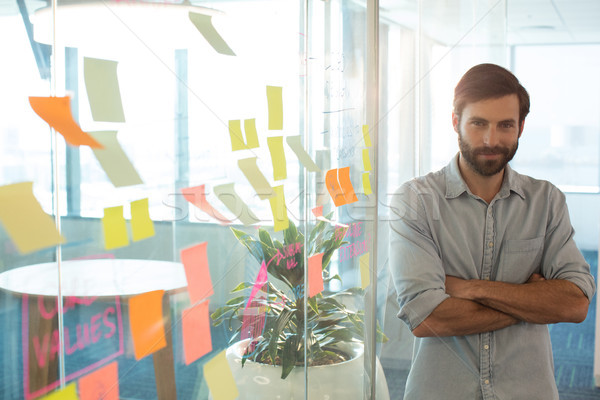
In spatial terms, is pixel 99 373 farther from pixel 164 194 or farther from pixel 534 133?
pixel 534 133

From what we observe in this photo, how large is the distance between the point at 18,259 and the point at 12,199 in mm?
54

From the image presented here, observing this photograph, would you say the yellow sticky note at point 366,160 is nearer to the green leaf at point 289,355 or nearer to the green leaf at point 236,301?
the green leaf at point 289,355

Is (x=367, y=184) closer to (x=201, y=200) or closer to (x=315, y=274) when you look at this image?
(x=315, y=274)

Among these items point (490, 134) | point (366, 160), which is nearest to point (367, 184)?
point (366, 160)

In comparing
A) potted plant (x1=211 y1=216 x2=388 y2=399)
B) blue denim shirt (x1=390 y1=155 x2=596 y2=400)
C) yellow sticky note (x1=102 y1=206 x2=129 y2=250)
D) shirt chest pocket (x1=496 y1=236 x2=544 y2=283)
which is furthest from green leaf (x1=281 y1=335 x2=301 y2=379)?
yellow sticky note (x1=102 y1=206 x2=129 y2=250)

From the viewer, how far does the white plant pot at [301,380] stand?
1133mm

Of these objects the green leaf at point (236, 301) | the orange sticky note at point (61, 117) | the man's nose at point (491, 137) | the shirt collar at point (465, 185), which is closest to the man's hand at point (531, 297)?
the shirt collar at point (465, 185)

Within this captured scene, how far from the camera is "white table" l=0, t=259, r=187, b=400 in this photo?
0.57 metres

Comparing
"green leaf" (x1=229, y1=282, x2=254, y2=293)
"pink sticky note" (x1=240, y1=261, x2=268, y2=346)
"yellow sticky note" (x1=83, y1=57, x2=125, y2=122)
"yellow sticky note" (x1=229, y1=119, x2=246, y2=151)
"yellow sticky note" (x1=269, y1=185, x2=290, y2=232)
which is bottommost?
"pink sticky note" (x1=240, y1=261, x2=268, y2=346)

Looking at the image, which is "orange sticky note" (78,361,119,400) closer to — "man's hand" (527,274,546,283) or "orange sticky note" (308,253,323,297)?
"orange sticky note" (308,253,323,297)

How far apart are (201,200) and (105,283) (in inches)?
9.4

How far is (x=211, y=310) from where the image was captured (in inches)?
35.8

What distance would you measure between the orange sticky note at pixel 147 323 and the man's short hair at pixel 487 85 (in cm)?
92

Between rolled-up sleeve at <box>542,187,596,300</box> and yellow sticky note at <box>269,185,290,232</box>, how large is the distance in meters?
0.60
